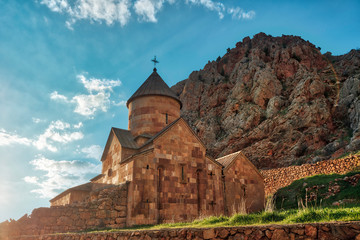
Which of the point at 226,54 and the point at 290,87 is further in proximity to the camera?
the point at 226,54

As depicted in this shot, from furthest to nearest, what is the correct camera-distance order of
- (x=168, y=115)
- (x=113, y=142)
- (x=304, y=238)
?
(x=168, y=115) < (x=113, y=142) < (x=304, y=238)

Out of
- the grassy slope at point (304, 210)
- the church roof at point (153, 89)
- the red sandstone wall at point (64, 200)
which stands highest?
the church roof at point (153, 89)

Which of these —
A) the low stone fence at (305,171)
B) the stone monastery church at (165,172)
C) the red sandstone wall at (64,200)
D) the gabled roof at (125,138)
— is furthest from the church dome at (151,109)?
the low stone fence at (305,171)

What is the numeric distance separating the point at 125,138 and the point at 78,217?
4.83 metres

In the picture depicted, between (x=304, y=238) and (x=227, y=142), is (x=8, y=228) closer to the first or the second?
(x=304, y=238)

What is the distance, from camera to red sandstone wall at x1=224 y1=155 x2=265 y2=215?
501 inches

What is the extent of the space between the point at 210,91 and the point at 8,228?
36.1m

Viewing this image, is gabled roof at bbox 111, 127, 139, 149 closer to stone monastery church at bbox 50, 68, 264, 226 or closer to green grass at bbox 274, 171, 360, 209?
stone monastery church at bbox 50, 68, 264, 226

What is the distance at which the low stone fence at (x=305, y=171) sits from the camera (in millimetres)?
15391

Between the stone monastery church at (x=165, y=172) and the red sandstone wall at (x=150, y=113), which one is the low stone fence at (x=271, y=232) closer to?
the stone monastery church at (x=165, y=172)

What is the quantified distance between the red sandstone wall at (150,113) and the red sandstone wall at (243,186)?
4216 mm

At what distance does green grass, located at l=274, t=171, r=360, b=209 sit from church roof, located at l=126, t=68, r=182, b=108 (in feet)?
25.9

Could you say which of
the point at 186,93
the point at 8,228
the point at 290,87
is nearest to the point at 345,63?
the point at 290,87

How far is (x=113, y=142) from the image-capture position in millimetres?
13492
